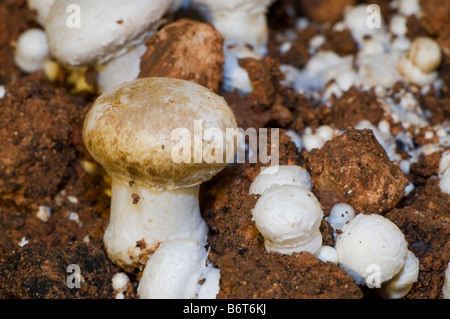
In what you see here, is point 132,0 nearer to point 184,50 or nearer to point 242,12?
point 184,50

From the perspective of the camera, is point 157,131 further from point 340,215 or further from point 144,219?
point 340,215

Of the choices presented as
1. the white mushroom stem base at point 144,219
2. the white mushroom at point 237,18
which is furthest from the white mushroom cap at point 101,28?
the white mushroom stem base at point 144,219

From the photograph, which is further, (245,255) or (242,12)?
(242,12)

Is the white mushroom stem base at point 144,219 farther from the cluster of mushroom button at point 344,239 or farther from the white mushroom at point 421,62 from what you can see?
the white mushroom at point 421,62

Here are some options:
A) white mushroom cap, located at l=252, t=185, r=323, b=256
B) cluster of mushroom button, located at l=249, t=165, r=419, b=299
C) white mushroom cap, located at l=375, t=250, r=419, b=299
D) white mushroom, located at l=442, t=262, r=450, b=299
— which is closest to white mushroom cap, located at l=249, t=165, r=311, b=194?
cluster of mushroom button, located at l=249, t=165, r=419, b=299
